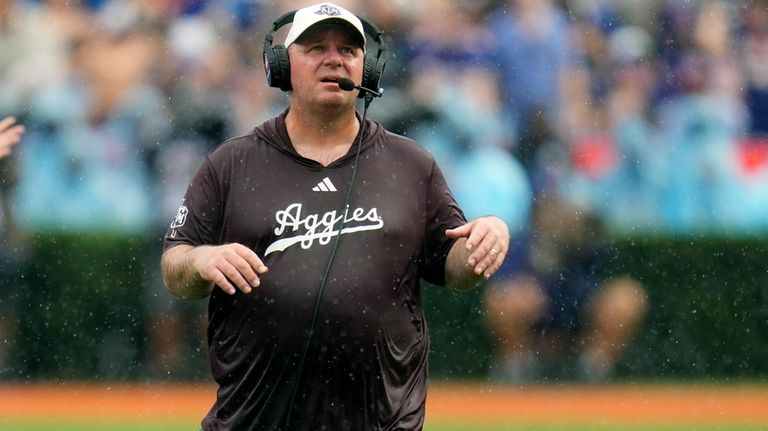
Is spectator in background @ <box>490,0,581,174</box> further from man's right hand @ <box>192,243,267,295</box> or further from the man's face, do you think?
man's right hand @ <box>192,243,267,295</box>

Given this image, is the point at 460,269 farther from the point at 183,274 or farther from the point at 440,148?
the point at 440,148

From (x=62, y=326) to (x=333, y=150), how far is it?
6724mm

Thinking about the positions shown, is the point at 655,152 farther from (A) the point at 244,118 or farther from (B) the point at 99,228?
(B) the point at 99,228

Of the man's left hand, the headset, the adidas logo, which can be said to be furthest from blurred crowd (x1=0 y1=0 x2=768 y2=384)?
the man's left hand

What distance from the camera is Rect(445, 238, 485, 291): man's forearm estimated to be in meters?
4.43

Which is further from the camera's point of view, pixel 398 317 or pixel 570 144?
pixel 570 144

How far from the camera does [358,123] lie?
4.66 m

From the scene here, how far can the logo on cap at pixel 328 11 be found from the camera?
14.9 feet

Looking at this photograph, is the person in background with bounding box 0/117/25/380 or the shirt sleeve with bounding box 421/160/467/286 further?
the person in background with bounding box 0/117/25/380

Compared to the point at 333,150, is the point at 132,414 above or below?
above

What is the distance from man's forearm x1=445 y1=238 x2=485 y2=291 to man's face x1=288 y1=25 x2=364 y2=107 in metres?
0.58

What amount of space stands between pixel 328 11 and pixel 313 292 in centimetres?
93

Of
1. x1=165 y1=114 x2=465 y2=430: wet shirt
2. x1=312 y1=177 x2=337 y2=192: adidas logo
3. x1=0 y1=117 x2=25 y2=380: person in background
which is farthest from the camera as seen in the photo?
x1=0 y1=117 x2=25 y2=380: person in background

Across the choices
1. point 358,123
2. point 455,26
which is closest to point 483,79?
point 455,26
